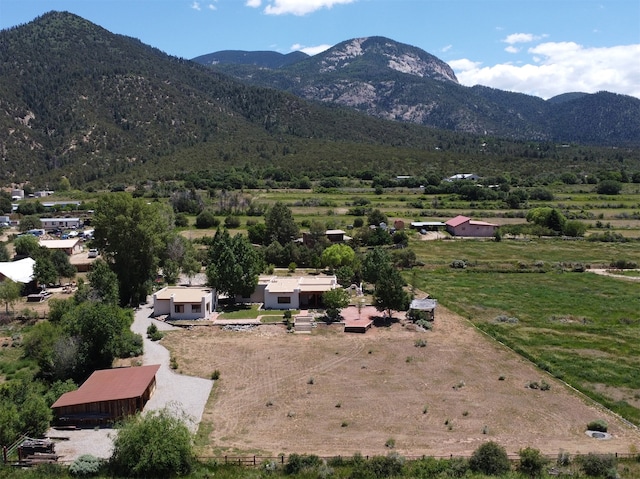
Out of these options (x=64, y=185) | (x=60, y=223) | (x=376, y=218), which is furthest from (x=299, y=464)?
(x=64, y=185)

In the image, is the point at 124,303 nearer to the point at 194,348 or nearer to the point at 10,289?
the point at 10,289

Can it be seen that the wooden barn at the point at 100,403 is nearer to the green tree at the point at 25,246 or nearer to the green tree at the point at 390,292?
the green tree at the point at 390,292

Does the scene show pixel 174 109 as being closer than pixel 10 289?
No

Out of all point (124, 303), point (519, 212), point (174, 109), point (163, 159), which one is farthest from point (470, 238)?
point (174, 109)

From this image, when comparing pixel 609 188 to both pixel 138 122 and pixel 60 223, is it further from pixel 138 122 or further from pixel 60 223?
pixel 138 122

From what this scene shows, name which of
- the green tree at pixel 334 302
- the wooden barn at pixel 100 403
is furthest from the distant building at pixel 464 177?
the wooden barn at pixel 100 403
